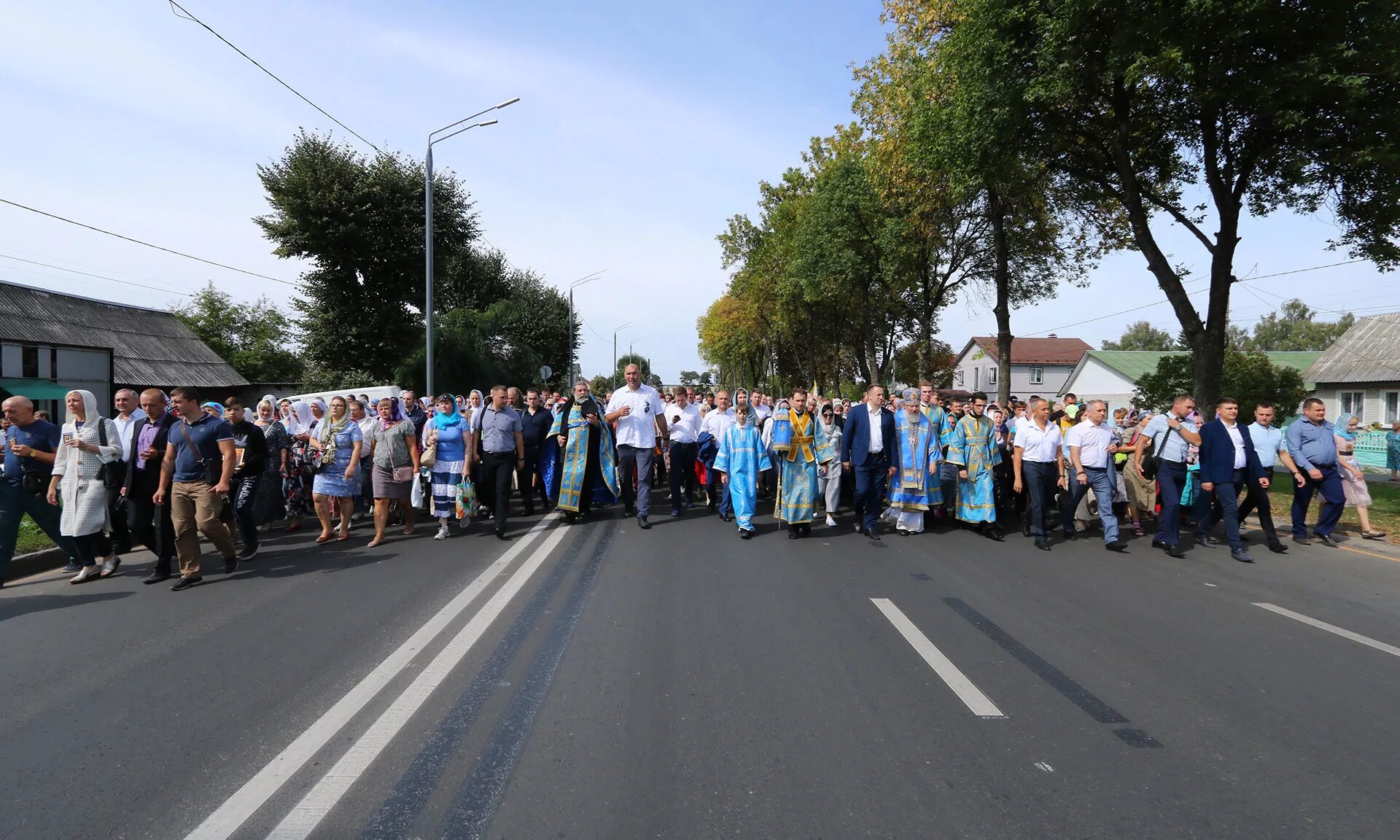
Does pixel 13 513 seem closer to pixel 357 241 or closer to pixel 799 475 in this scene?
pixel 799 475

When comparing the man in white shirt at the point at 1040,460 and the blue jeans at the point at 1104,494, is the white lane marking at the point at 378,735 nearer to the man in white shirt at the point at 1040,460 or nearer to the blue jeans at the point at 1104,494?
the man in white shirt at the point at 1040,460

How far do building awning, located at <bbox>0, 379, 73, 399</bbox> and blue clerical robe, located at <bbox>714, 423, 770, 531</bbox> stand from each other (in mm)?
28315

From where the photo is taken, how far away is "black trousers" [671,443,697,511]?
11.4m

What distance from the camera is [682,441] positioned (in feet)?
39.0

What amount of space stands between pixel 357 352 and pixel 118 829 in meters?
30.0

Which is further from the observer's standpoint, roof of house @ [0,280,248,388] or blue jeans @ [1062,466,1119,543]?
roof of house @ [0,280,248,388]

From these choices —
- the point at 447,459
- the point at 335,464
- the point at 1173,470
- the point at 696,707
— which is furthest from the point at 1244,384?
the point at 696,707

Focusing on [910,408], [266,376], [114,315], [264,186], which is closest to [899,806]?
[910,408]

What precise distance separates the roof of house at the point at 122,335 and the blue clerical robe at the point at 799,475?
1201 inches

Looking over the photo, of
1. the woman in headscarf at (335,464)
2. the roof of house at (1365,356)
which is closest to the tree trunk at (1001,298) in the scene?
the woman in headscarf at (335,464)

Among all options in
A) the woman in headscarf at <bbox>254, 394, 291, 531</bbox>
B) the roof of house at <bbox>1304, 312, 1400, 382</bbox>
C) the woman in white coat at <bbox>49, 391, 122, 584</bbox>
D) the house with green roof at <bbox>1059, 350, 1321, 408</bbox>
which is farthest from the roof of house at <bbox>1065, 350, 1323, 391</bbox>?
the woman in white coat at <bbox>49, 391, 122, 584</bbox>

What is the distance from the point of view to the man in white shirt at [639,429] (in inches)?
395

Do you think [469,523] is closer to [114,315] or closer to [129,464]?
[129,464]

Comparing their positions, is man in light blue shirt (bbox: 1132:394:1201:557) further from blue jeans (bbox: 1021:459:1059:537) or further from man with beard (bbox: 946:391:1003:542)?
man with beard (bbox: 946:391:1003:542)
